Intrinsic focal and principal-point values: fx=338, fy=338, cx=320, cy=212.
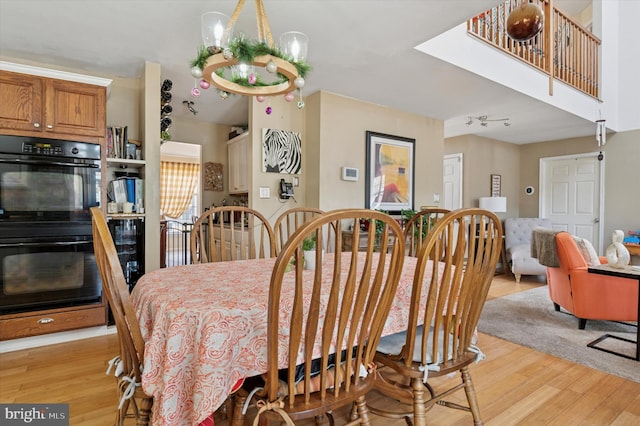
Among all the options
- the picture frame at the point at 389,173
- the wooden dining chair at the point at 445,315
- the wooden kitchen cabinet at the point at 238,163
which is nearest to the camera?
the wooden dining chair at the point at 445,315

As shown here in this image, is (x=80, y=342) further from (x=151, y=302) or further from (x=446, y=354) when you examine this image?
(x=446, y=354)

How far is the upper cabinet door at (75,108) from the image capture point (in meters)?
2.60

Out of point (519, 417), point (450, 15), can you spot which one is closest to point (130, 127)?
point (450, 15)

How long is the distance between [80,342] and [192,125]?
310 centimetres

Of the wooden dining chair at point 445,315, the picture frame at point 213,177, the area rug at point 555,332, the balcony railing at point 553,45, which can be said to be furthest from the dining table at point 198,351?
the picture frame at point 213,177

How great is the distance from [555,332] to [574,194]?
4.03 m

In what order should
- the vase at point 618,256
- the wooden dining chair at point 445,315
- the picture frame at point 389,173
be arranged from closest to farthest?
the wooden dining chair at point 445,315, the vase at point 618,256, the picture frame at point 389,173

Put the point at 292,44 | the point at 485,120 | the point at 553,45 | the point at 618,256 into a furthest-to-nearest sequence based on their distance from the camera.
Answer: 1. the point at 485,120
2. the point at 553,45
3. the point at 618,256
4. the point at 292,44

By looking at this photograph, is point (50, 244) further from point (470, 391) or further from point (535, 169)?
point (535, 169)

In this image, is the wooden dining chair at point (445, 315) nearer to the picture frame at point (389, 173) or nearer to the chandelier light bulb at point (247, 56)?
the chandelier light bulb at point (247, 56)

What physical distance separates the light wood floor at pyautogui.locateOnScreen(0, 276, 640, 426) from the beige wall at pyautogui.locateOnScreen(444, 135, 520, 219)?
3677 millimetres

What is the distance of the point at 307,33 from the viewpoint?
98.7 inches

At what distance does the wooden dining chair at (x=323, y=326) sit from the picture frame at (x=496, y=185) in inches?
225

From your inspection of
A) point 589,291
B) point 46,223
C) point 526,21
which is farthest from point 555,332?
point 46,223
